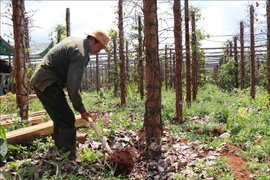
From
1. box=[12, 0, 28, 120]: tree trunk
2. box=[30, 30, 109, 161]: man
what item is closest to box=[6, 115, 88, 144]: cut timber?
box=[30, 30, 109, 161]: man

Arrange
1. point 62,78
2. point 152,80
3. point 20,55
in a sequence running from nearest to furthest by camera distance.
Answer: point 62,78, point 152,80, point 20,55

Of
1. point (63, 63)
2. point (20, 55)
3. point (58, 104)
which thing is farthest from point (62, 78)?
point (20, 55)

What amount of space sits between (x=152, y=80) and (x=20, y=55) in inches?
125

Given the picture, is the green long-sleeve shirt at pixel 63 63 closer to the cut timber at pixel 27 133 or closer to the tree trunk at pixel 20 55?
the cut timber at pixel 27 133

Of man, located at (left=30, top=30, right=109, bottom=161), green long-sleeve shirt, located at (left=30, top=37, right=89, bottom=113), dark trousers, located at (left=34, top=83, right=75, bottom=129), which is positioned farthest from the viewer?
dark trousers, located at (left=34, top=83, right=75, bottom=129)

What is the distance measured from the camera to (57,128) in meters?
4.37

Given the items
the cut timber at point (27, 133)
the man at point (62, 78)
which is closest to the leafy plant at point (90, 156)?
the man at point (62, 78)

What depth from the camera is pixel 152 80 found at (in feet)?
14.7

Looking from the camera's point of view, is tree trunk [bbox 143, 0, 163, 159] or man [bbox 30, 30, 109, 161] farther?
tree trunk [bbox 143, 0, 163, 159]

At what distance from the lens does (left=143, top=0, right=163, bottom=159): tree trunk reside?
444 centimetres

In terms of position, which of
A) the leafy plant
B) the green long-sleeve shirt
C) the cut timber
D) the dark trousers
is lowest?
the leafy plant

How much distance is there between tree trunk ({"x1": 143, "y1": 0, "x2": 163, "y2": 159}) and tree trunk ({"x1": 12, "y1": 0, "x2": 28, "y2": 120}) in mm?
2966

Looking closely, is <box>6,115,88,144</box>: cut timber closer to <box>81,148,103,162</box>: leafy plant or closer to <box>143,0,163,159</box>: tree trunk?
<box>81,148,103,162</box>: leafy plant

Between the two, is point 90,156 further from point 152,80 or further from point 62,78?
point 152,80
